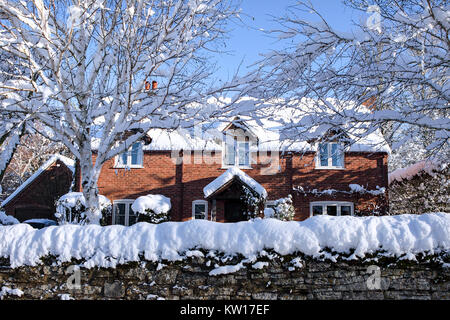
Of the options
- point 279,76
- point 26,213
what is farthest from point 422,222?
point 26,213

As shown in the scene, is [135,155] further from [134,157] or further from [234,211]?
[234,211]

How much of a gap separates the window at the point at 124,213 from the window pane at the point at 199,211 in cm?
246

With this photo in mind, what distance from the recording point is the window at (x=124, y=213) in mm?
14828

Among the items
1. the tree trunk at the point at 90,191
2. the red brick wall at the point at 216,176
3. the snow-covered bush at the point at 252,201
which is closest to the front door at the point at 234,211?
the snow-covered bush at the point at 252,201

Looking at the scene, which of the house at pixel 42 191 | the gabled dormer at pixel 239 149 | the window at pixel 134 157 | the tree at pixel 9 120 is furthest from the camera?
the house at pixel 42 191

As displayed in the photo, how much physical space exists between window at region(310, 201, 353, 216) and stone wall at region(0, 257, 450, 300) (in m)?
10.3

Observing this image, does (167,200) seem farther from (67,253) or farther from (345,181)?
(67,253)

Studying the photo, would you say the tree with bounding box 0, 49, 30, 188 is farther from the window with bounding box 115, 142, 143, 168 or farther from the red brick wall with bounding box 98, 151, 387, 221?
the window with bounding box 115, 142, 143, 168

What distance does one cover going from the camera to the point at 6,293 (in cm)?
529

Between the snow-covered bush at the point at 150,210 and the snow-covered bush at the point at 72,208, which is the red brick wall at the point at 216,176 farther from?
the snow-covered bush at the point at 150,210

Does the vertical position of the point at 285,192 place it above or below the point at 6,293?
above

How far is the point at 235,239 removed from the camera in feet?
16.5
